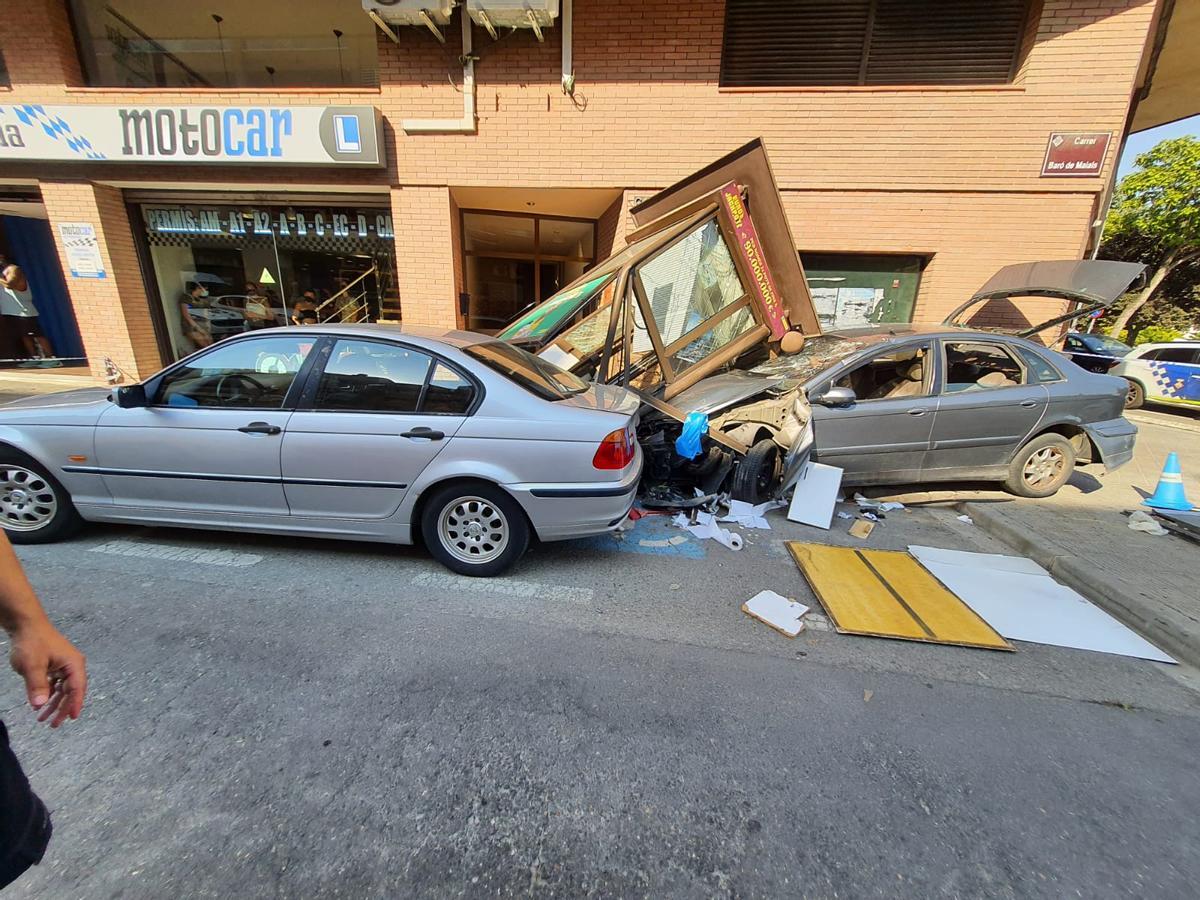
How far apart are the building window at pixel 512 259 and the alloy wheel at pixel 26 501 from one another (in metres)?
6.14

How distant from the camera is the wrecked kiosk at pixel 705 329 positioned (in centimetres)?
446

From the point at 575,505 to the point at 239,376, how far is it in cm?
246

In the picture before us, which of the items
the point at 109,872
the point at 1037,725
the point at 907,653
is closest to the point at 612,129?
the point at 907,653

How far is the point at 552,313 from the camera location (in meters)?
5.08

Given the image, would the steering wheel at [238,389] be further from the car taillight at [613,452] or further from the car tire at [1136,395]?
the car tire at [1136,395]

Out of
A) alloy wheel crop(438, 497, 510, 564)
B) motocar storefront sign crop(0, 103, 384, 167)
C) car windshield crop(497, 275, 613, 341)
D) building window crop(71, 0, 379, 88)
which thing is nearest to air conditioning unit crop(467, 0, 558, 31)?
motocar storefront sign crop(0, 103, 384, 167)

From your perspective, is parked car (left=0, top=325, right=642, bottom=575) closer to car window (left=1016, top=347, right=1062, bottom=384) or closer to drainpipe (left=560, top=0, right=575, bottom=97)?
car window (left=1016, top=347, right=1062, bottom=384)

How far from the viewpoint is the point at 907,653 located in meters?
2.71

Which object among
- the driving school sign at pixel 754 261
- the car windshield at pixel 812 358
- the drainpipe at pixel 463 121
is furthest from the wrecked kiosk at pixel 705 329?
the drainpipe at pixel 463 121

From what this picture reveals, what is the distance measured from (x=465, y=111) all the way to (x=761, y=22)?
15.4ft

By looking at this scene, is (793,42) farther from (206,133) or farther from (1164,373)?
(1164,373)

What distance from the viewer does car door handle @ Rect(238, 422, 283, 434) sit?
10.2ft

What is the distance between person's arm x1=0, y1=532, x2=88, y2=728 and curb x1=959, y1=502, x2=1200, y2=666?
4.79 meters

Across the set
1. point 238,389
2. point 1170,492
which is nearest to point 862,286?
point 1170,492
